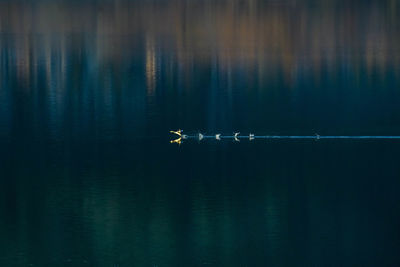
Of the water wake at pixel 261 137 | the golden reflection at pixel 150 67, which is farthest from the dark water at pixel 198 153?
the water wake at pixel 261 137

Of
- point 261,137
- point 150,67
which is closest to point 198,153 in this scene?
point 261,137

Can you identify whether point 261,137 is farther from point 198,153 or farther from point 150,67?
point 150,67

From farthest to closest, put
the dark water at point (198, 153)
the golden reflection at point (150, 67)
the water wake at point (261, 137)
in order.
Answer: the golden reflection at point (150, 67) < the water wake at point (261, 137) < the dark water at point (198, 153)

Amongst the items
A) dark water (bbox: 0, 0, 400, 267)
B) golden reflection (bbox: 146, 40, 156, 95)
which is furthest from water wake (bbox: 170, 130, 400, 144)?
golden reflection (bbox: 146, 40, 156, 95)

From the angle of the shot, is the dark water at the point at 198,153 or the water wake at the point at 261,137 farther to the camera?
the water wake at the point at 261,137

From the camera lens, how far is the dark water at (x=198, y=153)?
17.4m

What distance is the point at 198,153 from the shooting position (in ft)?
77.6

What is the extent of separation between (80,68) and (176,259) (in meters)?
21.6

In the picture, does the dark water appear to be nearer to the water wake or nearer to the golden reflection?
the golden reflection

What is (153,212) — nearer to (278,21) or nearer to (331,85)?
(331,85)

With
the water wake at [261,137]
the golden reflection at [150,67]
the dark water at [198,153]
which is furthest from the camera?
the golden reflection at [150,67]

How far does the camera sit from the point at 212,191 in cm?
2048

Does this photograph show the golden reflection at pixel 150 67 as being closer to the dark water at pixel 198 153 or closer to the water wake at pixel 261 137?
the dark water at pixel 198 153

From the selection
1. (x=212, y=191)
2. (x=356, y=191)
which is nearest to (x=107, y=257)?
(x=212, y=191)
